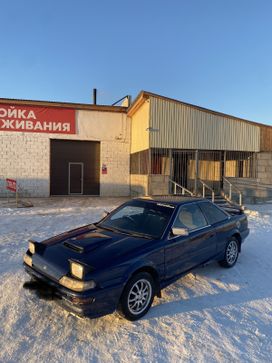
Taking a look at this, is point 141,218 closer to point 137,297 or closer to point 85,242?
point 85,242

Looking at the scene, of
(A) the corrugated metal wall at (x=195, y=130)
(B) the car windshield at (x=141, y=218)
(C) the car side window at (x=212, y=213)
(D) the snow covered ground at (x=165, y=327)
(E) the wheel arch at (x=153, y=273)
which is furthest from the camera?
(A) the corrugated metal wall at (x=195, y=130)

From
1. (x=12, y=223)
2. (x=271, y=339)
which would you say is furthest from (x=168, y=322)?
(x=12, y=223)

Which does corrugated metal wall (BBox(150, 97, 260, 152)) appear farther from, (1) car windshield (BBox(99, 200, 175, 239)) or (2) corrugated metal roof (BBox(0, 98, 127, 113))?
(1) car windshield (BBox(99, 200, 175, 239))

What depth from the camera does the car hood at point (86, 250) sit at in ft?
10.0

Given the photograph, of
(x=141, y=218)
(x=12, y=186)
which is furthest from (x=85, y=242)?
(x=12, y=186)

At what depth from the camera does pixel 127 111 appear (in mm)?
16922

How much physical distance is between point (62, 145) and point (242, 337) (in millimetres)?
15714

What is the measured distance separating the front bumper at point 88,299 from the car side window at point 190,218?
1386 mm

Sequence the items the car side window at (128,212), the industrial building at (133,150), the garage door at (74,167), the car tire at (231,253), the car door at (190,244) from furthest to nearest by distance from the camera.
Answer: the garage door at (74,167), the industrial building at (133,150), the car tire at (231,253), the car side window at (128,212), the car door at (190,244)

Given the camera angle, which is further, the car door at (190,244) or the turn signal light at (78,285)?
the car door at (190,244)

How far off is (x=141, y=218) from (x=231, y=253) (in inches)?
80.1

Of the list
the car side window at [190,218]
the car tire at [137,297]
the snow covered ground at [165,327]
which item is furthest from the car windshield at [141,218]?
the snow covered ground at [165,327]

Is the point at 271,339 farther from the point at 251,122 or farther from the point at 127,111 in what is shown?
the point at 127,111

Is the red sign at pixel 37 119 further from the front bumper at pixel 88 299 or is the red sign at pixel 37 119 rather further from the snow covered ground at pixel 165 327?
the front bumper at pixel 88 299
